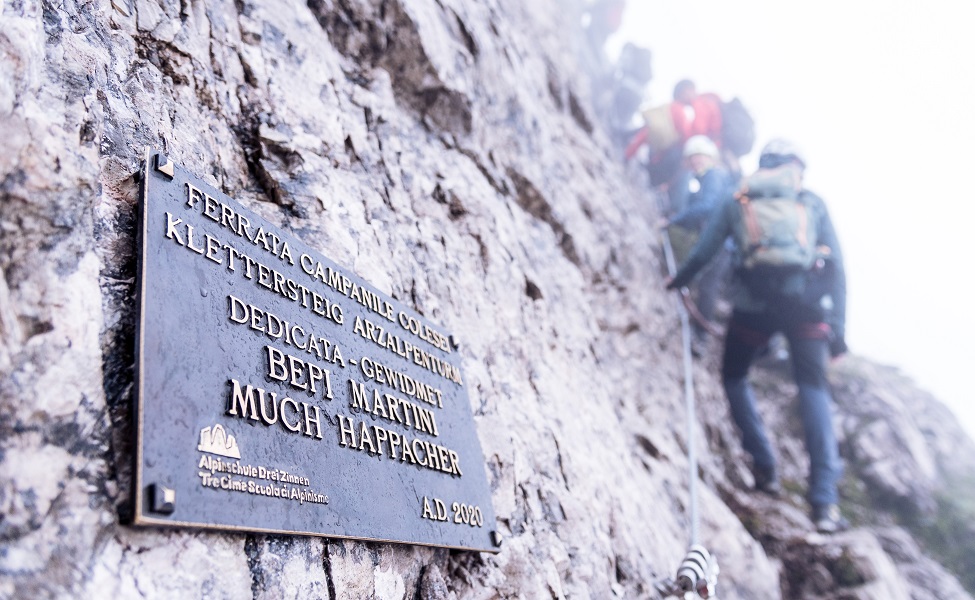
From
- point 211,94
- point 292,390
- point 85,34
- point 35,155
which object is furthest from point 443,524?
point 85,34

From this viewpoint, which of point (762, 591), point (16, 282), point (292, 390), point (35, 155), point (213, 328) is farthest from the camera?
point (762, 591)

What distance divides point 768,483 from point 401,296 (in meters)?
6.11

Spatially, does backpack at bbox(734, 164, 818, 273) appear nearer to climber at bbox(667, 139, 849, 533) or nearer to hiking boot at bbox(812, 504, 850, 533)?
climber at bbox(667, 139, 849, 533)

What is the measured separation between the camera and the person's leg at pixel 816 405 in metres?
7.49

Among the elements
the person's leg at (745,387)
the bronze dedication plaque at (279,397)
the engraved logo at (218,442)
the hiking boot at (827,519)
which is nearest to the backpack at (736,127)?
the person's leg at (745,387)

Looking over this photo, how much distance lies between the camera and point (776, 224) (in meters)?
7.33

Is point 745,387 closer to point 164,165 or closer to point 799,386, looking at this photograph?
point 799,386

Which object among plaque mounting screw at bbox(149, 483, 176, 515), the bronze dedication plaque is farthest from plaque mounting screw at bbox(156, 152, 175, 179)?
plaque mounting screw at bbox(149, 483, 176, 515)

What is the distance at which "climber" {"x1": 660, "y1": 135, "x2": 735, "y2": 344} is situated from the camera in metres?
10.0

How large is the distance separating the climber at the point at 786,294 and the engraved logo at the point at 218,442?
6.46m

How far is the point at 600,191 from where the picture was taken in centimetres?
912

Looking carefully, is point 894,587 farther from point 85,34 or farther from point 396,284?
point 85,34

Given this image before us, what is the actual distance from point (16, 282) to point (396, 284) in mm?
2046

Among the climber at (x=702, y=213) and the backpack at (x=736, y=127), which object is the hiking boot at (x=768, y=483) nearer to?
the climber at (x=702, y=213)
